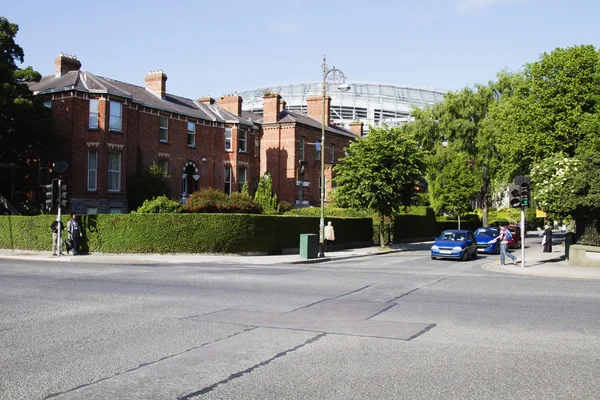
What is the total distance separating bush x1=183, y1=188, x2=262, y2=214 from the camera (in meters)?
30.8

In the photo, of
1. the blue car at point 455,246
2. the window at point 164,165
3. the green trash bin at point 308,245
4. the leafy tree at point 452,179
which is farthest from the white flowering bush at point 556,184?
the window at point 164,165

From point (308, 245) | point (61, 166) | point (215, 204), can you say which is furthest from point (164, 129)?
point (308, 245)

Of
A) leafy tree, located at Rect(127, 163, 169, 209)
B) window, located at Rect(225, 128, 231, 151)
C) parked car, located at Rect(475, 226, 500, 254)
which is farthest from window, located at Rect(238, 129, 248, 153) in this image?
parked car, located at Rect(475, 226, 500, 254)

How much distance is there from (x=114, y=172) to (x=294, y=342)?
31395 millimetres

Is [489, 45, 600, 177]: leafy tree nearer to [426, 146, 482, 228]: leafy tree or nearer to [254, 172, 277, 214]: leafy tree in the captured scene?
[426, 146, 482, 228]: leafy tree

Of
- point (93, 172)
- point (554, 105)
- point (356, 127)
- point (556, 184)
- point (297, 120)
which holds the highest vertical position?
point (356, 127)

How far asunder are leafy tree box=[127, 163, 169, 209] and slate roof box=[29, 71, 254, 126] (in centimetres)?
492

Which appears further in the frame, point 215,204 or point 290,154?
point 290,154

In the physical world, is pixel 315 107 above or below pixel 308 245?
above

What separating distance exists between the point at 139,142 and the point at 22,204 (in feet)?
27.6

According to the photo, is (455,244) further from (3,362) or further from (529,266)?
(3,362)

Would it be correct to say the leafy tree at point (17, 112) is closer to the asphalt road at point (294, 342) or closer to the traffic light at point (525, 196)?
the asphalt road at point (294, 342)

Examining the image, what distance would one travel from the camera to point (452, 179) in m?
51.1

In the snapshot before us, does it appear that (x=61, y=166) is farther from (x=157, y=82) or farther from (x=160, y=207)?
(x=157, y=82)
